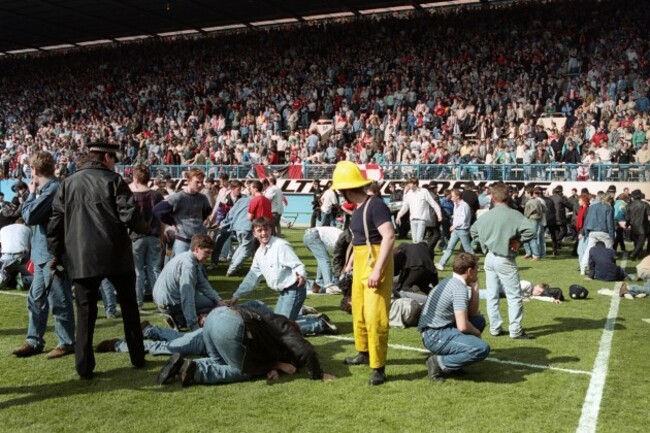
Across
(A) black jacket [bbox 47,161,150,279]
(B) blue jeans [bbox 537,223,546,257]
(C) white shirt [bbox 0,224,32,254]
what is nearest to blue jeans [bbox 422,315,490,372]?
(A) black jacket [bbox 47,161,150,279]

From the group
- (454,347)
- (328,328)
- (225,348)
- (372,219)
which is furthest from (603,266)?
(225,348)

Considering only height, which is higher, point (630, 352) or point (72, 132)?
point (72, 132)

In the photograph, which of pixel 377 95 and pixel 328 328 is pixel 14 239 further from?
pixel 377 95

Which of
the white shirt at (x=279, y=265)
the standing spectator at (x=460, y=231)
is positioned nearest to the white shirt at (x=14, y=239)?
the white shirt at (x=279, y=265)

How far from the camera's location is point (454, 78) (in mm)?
28656

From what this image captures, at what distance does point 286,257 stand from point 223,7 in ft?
96.0

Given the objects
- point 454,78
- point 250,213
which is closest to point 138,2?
point 454,78

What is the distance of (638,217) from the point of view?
15.4m

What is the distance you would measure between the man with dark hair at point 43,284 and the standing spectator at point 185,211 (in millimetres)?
2421

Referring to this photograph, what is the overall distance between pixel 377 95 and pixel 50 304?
80.5 ft

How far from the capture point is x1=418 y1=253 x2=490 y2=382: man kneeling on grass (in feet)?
19.2

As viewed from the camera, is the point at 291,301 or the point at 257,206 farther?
the point at 257,206

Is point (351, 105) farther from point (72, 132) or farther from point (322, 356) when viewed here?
point (322, 356)

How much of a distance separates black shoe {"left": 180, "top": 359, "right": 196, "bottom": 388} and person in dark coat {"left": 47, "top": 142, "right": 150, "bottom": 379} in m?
0.83
